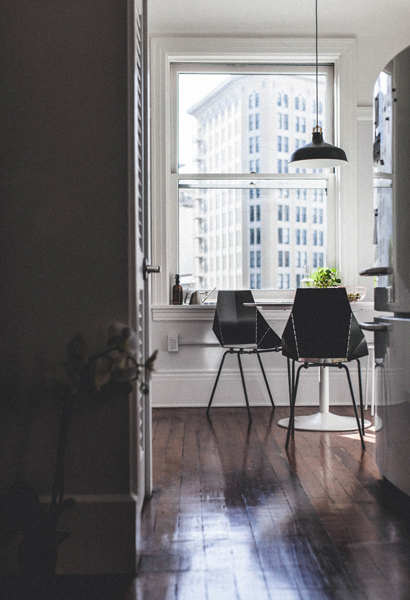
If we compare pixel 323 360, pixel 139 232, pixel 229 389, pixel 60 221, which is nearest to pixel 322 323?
pixel 323 360

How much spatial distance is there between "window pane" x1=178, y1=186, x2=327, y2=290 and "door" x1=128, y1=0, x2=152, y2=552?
230cm

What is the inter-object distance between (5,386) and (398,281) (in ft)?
4.61

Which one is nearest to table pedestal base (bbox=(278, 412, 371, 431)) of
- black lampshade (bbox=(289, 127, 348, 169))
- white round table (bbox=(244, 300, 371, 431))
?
white round table (bbox=(244, 300, 371, 431))

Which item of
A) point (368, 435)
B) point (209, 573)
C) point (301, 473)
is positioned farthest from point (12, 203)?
point (368, 435)

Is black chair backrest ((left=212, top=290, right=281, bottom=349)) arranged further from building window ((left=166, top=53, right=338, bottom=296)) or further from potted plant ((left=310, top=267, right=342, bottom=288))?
potted plant ((left=310, top=267, right=342, bottom=288))

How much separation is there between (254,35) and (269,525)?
12.3 ft

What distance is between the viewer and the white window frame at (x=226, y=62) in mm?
4379

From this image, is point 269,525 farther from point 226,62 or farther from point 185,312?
point 226,62

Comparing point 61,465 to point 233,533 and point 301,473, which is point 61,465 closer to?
point 233,533

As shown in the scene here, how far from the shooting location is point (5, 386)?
165 cm

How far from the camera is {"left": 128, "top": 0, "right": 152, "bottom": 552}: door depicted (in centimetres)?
170

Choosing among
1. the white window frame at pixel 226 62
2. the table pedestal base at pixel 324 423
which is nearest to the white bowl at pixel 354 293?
the white window frame at pixel 226 62

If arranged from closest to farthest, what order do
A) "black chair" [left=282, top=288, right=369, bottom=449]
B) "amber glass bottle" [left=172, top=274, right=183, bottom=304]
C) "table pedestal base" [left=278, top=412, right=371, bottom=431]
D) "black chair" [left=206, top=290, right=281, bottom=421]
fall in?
1. "black chair" [left=282, top=288, right=369, bottom=449]
2. "table pedestal base" [left=278, top=412, right=371, bottom=431]
3. "black chair" [left=206, top=290, right=281, bottom=421]
4. "amber glass bottle" [left=172, top=274, right=183, bottom=304]

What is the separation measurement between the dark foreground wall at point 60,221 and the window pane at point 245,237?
2.83 meters
